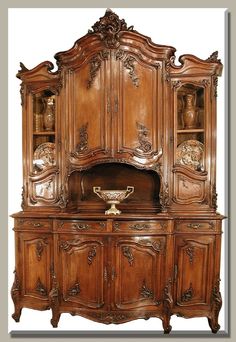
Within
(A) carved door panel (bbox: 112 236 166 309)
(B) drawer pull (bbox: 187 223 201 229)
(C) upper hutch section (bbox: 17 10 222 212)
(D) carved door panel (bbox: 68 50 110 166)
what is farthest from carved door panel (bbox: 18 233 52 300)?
(B) drawer pull (bbox: 187 223 201 229)

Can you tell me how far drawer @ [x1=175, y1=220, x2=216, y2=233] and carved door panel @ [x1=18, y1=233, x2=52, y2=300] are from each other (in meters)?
1.24

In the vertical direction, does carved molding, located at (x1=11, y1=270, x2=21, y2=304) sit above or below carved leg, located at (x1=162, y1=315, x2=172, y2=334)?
above

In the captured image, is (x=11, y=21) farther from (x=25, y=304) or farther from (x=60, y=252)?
(x=25, y=304)

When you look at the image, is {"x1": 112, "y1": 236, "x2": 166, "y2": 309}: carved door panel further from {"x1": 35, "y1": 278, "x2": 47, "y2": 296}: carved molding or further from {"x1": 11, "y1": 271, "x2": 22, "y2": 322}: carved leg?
{"x1": 11, "y1": 271, "x2": 22, "y2": 322}: carved leg

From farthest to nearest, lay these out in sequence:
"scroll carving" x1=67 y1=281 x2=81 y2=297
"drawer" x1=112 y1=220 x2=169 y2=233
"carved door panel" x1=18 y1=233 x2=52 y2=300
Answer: "carved door panel" x1=18 y1=233 x2=52 y2=300 → "scroll carving" x1=67 y1=281 x2=81 y2=297 → "drawer" x1=112 y1=220 x2=169 y2=233

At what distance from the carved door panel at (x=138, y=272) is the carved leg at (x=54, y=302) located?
0.56 m

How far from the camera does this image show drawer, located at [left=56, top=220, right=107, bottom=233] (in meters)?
3.41

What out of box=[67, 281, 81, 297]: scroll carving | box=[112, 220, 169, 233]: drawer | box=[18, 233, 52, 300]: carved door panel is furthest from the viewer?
box=[18, 233, 52, 300]: carved door panel

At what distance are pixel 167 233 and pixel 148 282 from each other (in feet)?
1.59

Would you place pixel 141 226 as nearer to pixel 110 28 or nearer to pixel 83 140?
pixel 83 140

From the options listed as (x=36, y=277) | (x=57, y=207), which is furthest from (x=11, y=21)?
(x=36, y=277)

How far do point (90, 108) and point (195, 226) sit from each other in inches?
58.7

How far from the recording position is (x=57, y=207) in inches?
146

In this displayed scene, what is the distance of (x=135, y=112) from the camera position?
11.6 ft
